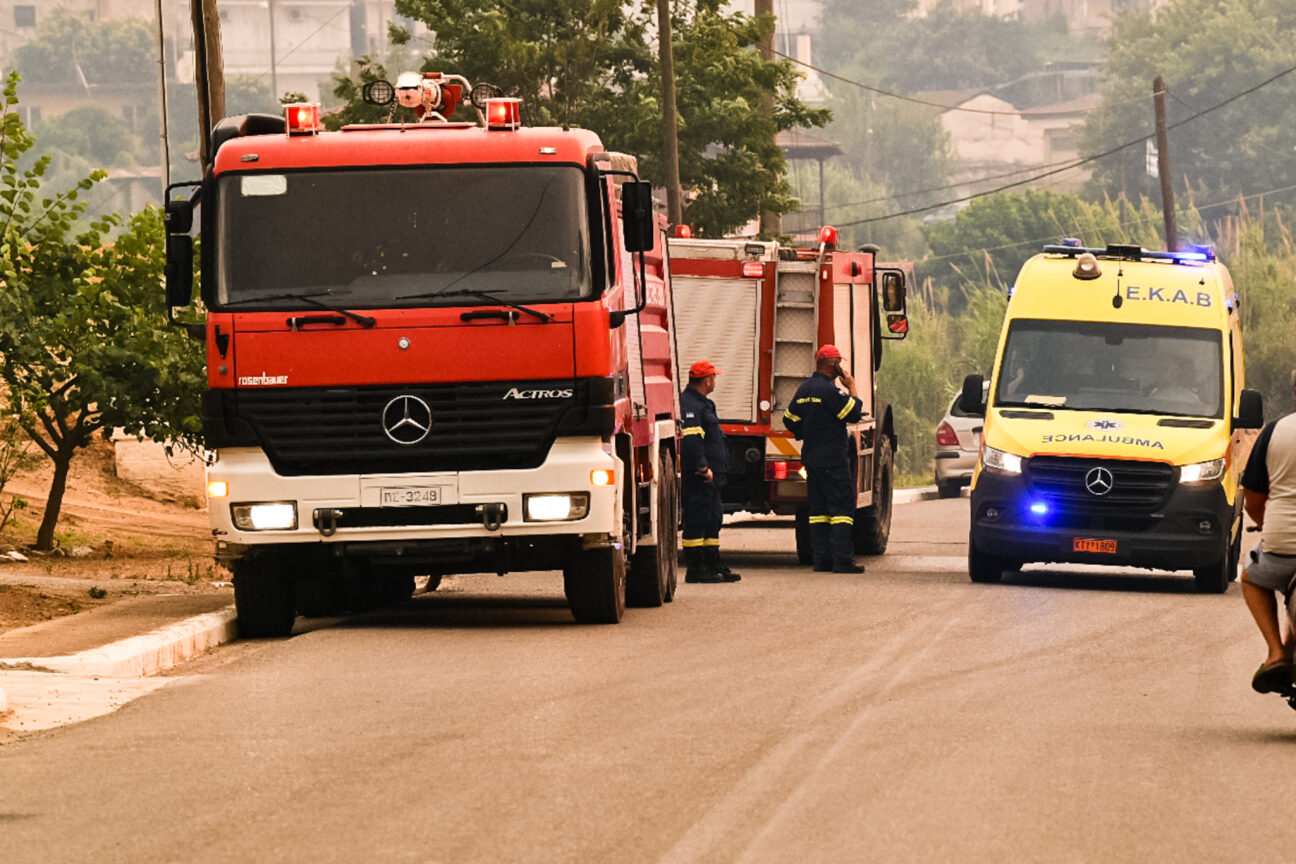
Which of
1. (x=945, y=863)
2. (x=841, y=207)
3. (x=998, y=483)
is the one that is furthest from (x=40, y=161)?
(x=841, y=207)

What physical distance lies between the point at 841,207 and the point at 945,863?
390 feet

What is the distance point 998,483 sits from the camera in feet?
59.0

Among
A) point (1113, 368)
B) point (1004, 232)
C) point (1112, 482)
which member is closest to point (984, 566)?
point (1112, 482)

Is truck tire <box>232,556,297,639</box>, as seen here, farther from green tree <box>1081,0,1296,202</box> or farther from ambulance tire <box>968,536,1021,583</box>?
green tree <box>1081,0,1296,202</box>

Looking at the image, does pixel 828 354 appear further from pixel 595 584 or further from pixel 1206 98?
pixel 1206 98

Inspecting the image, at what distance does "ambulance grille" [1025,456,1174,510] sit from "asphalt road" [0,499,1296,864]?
2.70 m

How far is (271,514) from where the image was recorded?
13.4 m

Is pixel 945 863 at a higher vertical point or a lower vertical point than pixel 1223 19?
lower

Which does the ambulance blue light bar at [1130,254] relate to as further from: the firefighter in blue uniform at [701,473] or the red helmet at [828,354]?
the firefighter in blue uniform at [701,473]

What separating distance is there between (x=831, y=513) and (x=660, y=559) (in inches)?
149

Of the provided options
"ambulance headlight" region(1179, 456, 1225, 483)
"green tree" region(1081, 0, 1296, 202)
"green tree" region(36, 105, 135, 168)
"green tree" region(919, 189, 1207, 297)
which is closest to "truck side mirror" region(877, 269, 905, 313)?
"ambulance headlight" region(1179, 456, 1225, 483)

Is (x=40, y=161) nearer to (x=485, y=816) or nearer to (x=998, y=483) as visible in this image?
(x=998, y=483)

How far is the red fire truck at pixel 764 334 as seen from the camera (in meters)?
20.7

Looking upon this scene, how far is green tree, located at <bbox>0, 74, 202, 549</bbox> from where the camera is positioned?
1953cm
